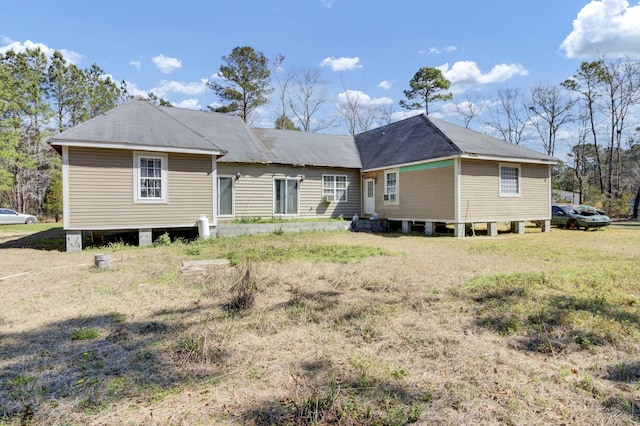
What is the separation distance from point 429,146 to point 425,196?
6.73 feet

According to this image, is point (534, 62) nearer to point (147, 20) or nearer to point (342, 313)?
point (147, 20)

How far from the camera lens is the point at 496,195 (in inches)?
564

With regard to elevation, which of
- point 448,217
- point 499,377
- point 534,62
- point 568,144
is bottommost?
point 499,377

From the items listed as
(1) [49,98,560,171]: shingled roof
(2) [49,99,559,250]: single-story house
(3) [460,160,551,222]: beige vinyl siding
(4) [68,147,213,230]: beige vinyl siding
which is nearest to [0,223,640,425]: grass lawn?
(4) [68,147,213,230]: beige vinyl siding

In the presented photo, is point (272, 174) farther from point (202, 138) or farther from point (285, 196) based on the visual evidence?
point (202, 138)

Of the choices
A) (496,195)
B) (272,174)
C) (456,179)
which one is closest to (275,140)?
(272,174)

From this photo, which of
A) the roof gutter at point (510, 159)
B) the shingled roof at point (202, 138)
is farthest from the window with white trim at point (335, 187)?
the roof gutter at point (510, 159)

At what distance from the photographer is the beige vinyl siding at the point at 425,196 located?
13.5 m

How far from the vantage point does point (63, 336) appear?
149 inches

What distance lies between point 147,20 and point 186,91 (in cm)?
2247

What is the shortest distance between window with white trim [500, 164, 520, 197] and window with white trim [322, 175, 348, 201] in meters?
6.94

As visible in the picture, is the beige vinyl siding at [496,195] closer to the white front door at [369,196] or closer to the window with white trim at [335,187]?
the white front door at [369,196]

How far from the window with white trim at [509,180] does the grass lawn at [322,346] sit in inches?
312

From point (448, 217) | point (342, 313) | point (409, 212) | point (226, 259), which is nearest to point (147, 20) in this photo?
point (226, 259)
